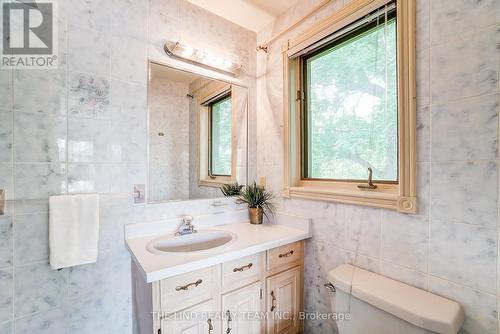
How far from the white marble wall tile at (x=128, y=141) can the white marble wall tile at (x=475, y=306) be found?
62.9 inches

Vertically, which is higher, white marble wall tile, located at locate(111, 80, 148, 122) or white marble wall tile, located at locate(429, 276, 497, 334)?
white marble wall tile, located at locate(111, 80, 148, 122)

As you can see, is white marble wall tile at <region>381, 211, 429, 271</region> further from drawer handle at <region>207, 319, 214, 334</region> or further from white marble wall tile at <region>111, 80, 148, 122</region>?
white marble wall tile at <region>111, 80, 148, 122</region>

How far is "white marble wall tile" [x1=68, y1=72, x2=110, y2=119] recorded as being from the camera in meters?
1.13

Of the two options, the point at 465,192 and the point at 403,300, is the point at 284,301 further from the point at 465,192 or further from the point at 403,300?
the point at 465,192

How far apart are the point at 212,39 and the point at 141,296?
1.66 m

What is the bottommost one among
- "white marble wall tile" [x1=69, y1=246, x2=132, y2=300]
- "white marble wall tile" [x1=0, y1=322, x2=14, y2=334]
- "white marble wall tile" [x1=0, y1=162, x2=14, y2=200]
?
"white marble wall tile" [x1=0, y1=322, x2=14, y2=334]

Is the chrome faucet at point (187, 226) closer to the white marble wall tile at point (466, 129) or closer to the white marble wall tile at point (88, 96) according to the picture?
the white marble wall tile at point (88, 96)

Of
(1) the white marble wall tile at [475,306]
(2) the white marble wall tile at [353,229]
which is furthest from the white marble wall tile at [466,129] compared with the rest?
(1) the white marble wall tile at [475,306]

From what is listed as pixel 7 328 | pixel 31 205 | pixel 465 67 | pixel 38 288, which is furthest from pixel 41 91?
pixel 465 67

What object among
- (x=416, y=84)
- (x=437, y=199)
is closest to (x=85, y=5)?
(x=416, y=84)

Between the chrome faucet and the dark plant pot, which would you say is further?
the dark plant pot

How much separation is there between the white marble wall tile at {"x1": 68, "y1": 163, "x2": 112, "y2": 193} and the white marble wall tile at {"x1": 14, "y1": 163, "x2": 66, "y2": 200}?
34 mm

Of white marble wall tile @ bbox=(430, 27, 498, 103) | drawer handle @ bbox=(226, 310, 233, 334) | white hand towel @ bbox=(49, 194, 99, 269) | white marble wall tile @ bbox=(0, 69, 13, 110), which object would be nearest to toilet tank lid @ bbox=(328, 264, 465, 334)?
drawer handle @ bbox=(226, 310, 233, 334)

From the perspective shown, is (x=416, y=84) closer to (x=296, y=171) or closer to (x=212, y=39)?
(x=296, y=171)
